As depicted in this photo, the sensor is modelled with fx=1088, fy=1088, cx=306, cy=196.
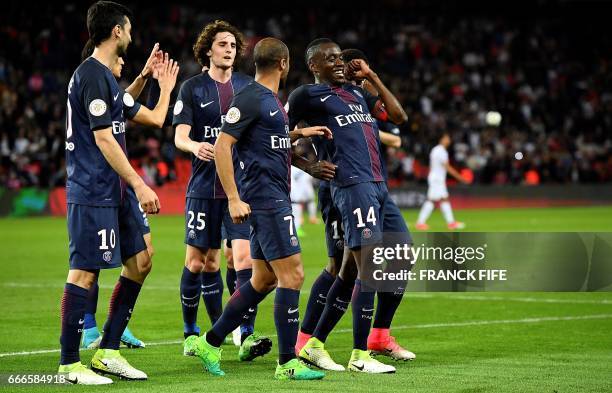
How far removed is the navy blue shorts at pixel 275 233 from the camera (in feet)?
25.0

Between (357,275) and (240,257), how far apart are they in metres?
1.08

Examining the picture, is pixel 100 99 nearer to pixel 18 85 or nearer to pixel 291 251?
pixel 291 251

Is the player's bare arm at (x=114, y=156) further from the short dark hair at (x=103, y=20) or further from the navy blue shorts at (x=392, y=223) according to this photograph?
the navy blue shorts at (x=392, y=223)

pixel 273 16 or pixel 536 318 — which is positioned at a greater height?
pixel 273 16

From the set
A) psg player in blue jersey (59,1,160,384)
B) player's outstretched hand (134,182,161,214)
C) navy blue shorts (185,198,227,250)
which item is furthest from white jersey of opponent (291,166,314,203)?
player's outstretched hand (134,182,161,214)

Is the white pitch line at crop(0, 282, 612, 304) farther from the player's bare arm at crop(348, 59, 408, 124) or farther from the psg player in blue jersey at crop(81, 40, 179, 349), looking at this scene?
the psg player in blue jersey at crop(81, 40, 179, 349)

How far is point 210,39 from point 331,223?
6.36 feet

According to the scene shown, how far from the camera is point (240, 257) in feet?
30.0

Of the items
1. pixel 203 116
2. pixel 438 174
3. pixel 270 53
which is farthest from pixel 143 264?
pixel 438 174

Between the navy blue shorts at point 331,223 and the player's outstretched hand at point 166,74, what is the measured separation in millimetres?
1630

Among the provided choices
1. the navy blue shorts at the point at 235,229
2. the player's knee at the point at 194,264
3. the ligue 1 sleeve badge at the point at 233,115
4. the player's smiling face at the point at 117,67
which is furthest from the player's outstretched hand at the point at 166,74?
the player's knee at the point at 194,264

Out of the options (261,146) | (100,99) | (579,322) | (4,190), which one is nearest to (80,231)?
(100,99)

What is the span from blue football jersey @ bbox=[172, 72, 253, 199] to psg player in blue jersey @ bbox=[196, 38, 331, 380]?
56.9 inches

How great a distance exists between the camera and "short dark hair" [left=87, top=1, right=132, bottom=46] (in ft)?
25.1
